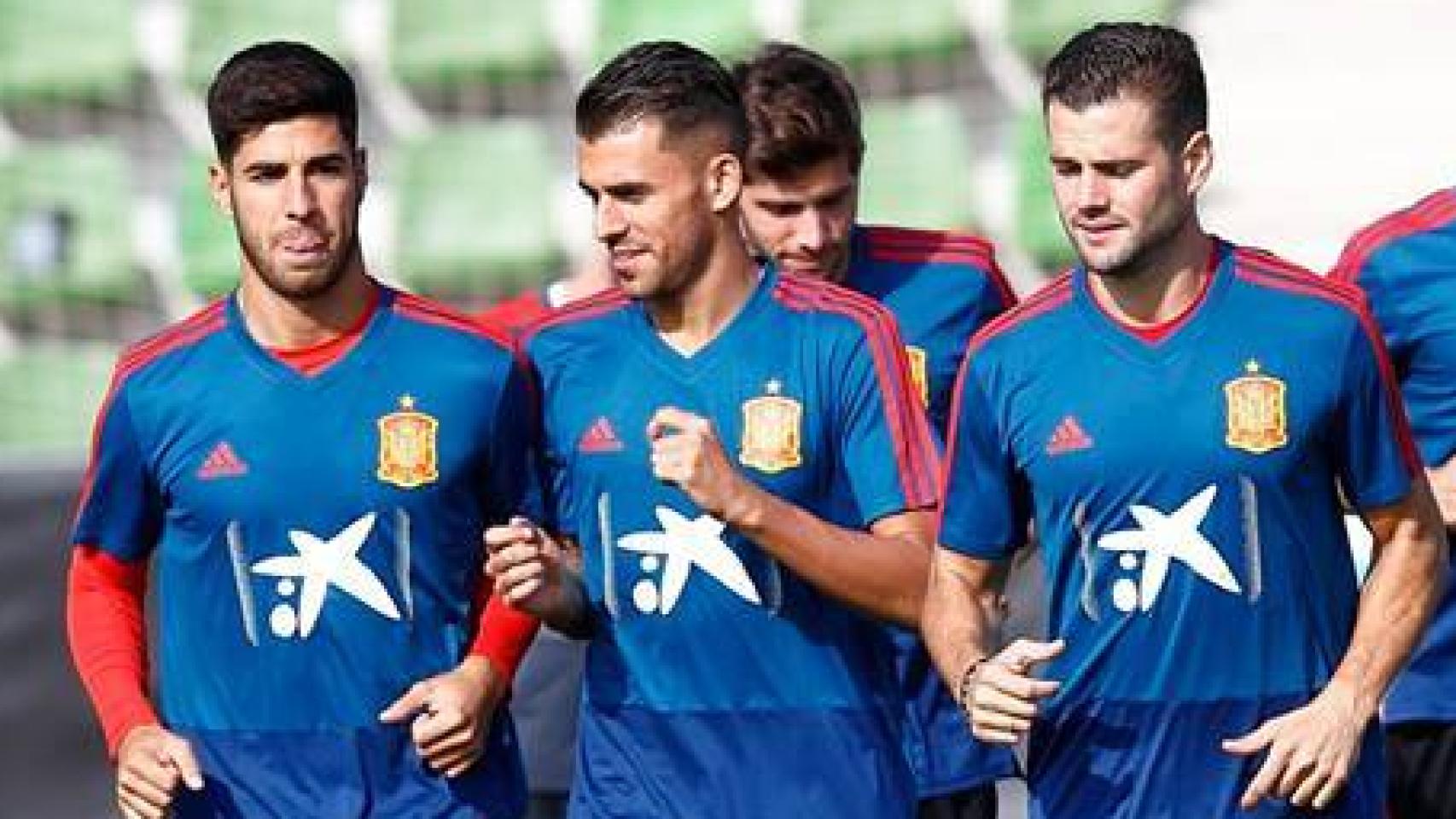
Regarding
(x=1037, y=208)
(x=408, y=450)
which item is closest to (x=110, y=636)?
(x=408, y=450)

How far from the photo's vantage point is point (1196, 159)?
4.82 metres

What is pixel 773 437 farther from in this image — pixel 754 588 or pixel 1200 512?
pixel 1200 512

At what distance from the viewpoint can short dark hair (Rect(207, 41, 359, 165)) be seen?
197 inches

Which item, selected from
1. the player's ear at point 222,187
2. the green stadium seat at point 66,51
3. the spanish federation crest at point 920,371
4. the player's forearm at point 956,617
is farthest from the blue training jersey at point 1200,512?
the green stadium seat at point 66,51

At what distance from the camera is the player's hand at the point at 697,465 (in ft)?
15.0

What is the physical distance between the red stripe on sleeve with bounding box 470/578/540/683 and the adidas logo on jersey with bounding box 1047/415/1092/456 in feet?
2.84

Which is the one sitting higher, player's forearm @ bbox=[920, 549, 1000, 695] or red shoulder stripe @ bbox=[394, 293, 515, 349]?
red shoulder stripe @ bbox=[394, 293, 515, 349]

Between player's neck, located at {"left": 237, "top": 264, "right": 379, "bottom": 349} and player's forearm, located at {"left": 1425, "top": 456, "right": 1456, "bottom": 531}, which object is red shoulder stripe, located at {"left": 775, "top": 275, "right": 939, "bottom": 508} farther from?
player's forearm, located at {"left": 1425, "top": 456, "right": 1456, "bottom": 531}

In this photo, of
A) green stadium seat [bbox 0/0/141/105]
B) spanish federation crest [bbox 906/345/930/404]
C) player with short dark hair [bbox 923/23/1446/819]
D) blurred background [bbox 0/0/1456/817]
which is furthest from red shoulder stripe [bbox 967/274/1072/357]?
green stadium seat [bbox 0/0/141/105]

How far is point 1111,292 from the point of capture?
488 cm

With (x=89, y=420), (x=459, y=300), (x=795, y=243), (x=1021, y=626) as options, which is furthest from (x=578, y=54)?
(x=795, y=243)

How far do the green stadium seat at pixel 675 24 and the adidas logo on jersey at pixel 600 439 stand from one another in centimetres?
1008

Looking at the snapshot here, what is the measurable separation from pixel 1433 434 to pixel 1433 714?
53cm

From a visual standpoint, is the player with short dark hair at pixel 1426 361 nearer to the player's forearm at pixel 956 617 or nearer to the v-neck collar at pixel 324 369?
the player's forearm at pixel 956 617
